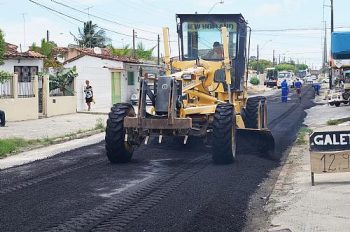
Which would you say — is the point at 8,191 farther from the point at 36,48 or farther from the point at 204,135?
the point at 36,48

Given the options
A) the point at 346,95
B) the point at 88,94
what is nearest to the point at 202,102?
the point at 88,94

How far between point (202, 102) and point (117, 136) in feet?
8.33

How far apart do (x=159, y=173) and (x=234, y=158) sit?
2.00 metres

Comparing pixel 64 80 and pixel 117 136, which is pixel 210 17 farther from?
pixel 64 80

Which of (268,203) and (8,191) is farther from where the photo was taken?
(8,191)

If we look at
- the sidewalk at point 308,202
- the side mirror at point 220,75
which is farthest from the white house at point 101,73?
the sidewalk at point 308,202

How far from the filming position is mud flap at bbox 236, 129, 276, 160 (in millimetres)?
15133

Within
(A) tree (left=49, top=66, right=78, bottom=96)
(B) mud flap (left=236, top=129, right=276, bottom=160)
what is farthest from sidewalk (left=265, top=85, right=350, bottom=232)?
(A) tree (left=49, top=66, right=78, bottom=96)

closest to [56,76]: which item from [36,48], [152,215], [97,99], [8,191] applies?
[97,99]

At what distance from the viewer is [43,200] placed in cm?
989

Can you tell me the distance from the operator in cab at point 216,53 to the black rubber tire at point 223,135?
97.5 inches

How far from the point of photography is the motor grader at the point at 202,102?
1340cm

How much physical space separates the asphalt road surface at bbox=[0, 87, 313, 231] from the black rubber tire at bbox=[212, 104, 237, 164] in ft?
0.76

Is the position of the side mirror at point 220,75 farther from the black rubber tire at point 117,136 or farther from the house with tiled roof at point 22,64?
the house with tiled roof at point 22,64
